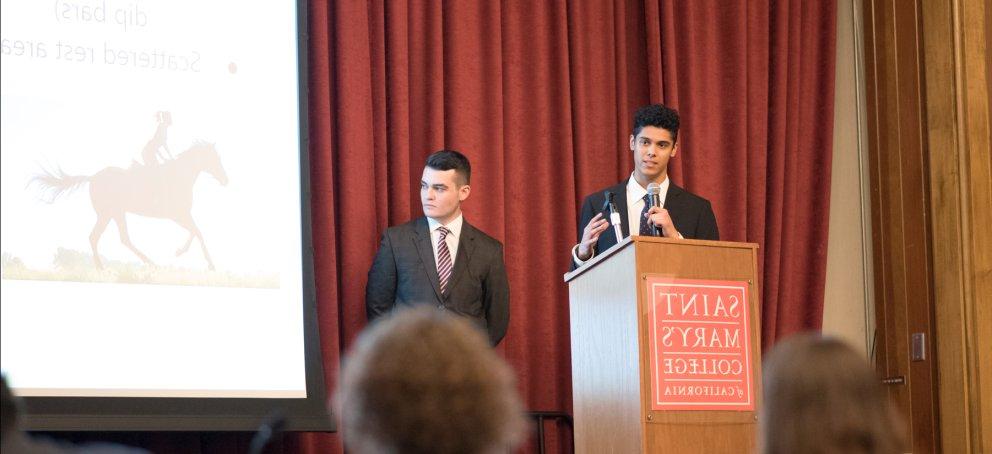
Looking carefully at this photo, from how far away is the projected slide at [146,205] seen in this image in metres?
3.48

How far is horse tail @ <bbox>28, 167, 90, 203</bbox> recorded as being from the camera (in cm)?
353

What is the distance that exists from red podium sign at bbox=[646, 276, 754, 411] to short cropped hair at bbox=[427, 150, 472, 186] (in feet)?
5.05

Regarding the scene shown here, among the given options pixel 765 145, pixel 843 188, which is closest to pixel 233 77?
pixel 765 145

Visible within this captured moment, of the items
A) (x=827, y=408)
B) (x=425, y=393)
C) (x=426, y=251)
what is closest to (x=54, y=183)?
(x=426, y=251)

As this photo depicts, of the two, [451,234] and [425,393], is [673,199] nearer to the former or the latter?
[451,234]

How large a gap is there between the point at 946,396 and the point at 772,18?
1856 millimetres

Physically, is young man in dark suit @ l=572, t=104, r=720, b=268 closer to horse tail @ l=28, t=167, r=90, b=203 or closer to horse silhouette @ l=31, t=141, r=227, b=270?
horse silhouette @ l=31, t=141, r=227, b=270

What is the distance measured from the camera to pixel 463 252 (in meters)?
4.52

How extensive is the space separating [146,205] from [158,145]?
20 centimetres

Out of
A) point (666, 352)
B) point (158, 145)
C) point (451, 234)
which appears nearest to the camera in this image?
point (666, 352)

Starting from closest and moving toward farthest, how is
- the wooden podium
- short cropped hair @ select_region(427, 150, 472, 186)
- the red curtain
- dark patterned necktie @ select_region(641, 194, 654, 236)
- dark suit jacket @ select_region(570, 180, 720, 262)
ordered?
the wooden podium, dark patterned necktie @ select_region(641, 194, 654, 236), dark suit jacket @ select_region(570, 180, 720, 262), short cropped hair @ select_region(427, 150, 472, 186), the red curtain

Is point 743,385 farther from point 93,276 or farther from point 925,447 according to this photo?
point 925,447

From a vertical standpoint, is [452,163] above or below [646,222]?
above

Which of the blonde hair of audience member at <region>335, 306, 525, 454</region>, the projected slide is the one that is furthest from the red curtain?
the blonde hair of audience member at <region>335, 306, 525, 454</region>
